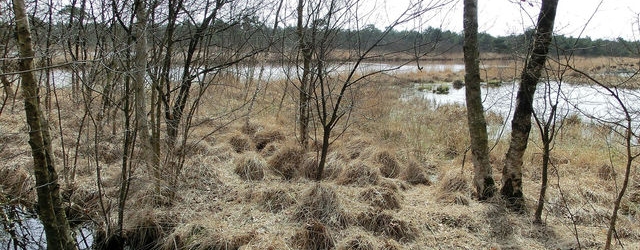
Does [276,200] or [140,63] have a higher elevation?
[140,63]

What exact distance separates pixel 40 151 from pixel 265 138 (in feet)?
12.2

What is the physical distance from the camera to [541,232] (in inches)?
138

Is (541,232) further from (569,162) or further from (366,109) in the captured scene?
(366,109)

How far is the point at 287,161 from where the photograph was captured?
518 cm

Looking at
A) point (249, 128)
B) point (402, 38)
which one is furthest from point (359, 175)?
point (249, 128)

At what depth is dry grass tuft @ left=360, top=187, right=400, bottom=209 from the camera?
397 cm

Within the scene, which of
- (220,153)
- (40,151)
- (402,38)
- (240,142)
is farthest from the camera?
(240,142)

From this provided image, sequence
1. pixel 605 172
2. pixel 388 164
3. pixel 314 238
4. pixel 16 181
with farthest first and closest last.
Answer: pixel 388 164
pixel 605 172
pixel 16 181
pixel 314 238

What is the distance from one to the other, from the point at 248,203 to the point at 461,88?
49.6 feet

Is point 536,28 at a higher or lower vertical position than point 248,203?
higher

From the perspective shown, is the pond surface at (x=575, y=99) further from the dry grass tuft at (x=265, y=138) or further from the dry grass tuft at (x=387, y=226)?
the dry grass tuft at (x=265, y=138)

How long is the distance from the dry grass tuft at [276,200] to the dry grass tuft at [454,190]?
1592 mm

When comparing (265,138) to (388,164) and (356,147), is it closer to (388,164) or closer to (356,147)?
(356,147)

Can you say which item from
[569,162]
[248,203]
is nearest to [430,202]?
[248,203]
